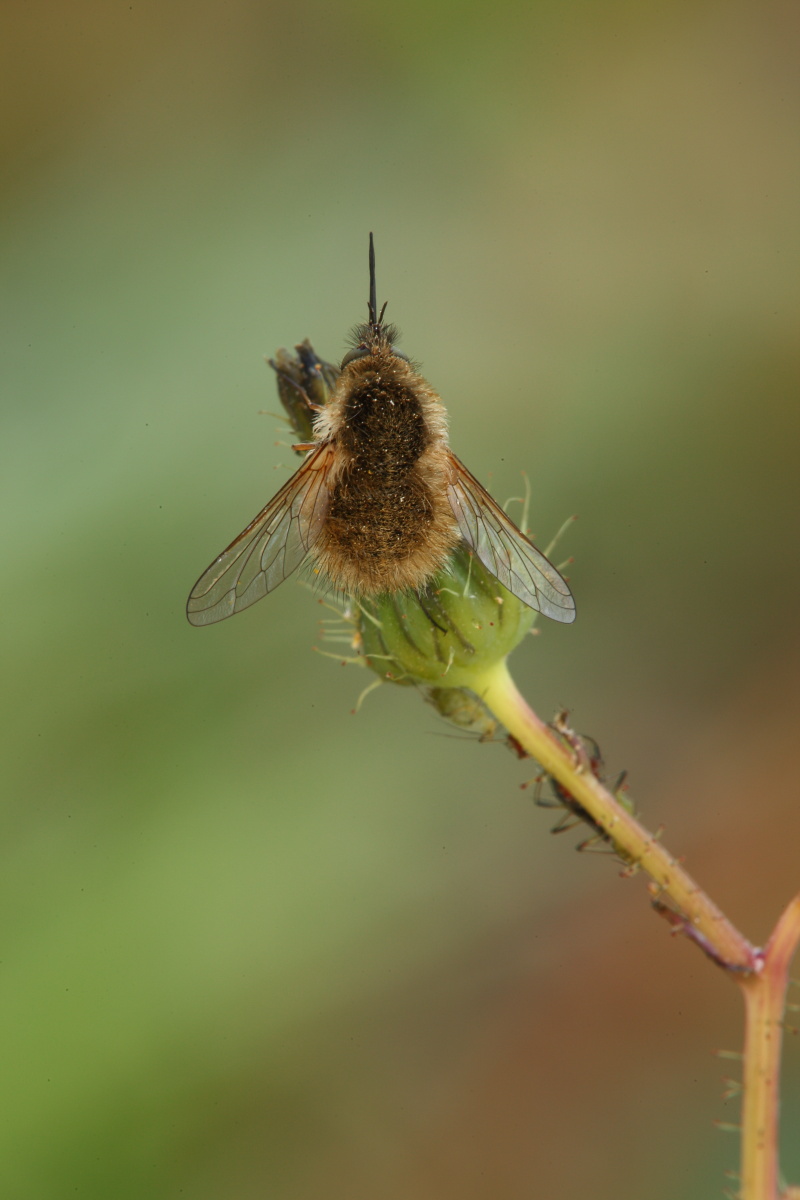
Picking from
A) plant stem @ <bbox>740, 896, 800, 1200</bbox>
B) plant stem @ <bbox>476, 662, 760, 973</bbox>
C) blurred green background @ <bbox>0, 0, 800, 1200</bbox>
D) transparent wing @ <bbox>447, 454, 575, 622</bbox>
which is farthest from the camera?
blurred green background @ <bbox>0, 0, 800, 1200</bbox>

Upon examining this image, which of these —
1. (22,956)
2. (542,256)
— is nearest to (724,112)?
(542,256)

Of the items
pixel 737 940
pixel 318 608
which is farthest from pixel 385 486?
pixel 318 608

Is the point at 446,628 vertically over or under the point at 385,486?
under

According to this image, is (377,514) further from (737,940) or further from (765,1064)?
(765,1064)

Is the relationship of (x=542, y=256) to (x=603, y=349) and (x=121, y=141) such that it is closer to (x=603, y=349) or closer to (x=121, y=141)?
(x=603, y=349)

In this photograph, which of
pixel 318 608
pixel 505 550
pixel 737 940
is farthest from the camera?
pixel 318 608

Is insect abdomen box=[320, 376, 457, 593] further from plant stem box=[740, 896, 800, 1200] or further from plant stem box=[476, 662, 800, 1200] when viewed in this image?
plant stem box=[740, 896, 800, 1200]

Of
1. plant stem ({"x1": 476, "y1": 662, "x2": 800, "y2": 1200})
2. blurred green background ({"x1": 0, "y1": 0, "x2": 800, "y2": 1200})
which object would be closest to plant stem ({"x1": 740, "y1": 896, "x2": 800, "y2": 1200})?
plant stem ({"x1": 476, "y1": 662, "x2": 800, "y2": 1200})
